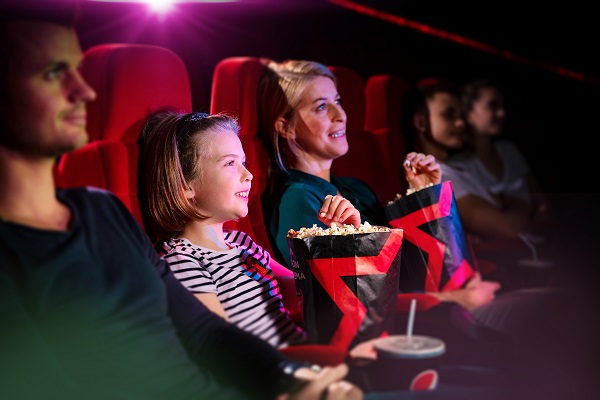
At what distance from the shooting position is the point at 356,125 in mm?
2068

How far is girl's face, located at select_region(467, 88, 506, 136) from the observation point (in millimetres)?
2831

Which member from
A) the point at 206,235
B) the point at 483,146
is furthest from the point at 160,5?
the point at 483,146

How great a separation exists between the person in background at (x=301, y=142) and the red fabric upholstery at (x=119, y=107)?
0.32m

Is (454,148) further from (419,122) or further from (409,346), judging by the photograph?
(409,346)

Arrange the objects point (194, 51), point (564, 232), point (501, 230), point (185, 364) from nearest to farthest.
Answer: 1. point (185, 364)
2. point (194, 51)
3. point (501, 230)
4. point (564, 232)

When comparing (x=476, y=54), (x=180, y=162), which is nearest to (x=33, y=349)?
(x=180, y=162)

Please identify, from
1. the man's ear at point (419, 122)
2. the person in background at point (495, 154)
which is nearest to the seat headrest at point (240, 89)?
the man's ear at point (419, 122)

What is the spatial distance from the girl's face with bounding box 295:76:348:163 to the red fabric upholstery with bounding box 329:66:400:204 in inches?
7.5

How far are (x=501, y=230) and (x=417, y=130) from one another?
2.09 ft

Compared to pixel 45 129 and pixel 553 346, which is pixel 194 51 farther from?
pixel 553 346

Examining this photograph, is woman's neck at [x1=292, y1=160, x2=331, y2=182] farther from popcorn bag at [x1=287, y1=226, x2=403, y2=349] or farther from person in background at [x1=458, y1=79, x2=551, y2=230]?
person in background at [x1=458, y1=79, x2=551, y2=230]

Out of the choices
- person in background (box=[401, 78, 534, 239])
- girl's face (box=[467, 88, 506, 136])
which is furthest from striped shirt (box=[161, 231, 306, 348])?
girl's face (box=[467, 88, 506, 136])

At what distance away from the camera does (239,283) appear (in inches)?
53.6

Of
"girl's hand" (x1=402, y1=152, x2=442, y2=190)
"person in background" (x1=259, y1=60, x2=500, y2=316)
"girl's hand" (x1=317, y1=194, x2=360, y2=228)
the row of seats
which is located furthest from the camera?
"girl's hand" (x1=402, y1=152, x2=442, y2=190)
